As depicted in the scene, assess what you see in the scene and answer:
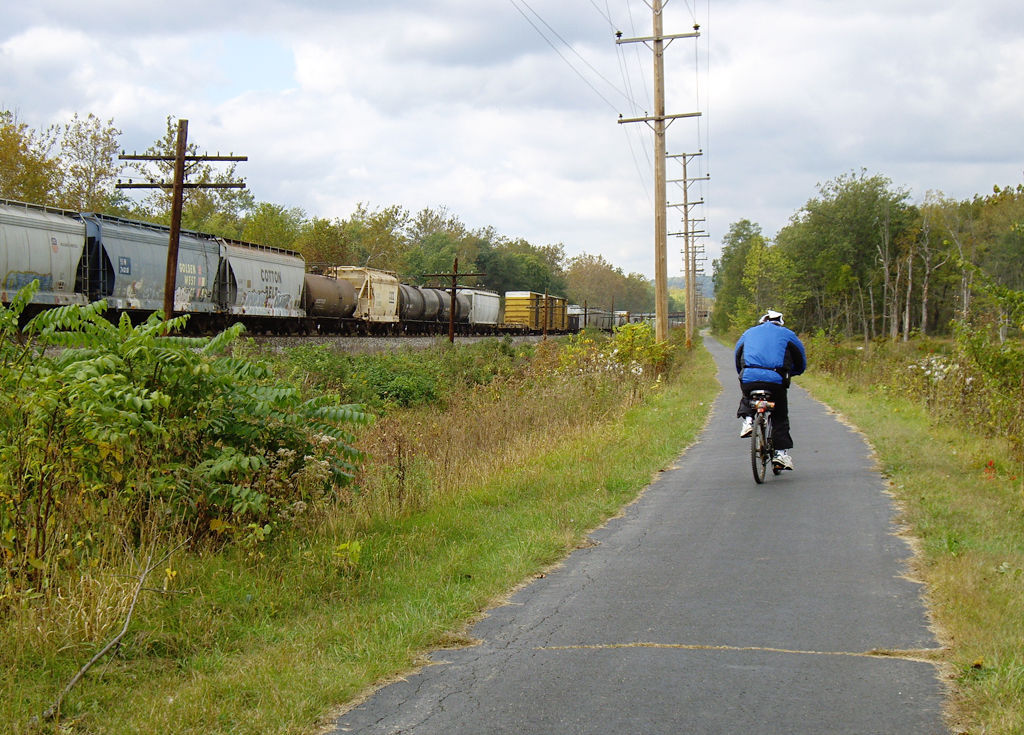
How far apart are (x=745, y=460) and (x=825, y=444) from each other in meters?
2.18

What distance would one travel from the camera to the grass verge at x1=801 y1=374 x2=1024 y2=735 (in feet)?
14.0

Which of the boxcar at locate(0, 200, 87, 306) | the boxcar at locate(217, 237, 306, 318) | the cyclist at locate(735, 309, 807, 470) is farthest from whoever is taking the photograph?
the boxcar at locate(217, 237, 306, 318)

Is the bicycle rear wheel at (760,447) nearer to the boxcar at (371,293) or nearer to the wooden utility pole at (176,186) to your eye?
the wooden utility pole at (176,186)

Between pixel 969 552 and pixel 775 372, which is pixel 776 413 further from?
pixel 969 552

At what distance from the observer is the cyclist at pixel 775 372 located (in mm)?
11117

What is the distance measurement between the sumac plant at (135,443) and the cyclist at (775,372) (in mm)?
5335

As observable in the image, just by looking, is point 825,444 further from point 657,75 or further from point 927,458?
point 657,75

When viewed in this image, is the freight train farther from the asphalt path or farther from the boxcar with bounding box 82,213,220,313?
the asphalt path

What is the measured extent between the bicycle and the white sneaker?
5cm

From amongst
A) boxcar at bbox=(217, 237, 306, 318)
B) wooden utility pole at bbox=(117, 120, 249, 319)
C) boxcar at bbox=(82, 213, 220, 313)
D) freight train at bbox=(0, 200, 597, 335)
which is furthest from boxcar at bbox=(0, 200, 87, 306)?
boxcar at bbox=(217, 237, 306, 318)

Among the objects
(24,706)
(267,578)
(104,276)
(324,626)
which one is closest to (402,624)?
(324,626)

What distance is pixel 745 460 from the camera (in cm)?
1286

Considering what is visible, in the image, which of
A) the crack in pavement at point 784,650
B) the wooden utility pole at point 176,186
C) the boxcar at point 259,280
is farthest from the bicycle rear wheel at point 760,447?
the boxcar at point 259,280

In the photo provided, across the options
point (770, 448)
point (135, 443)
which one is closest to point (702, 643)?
point (135, 443)
